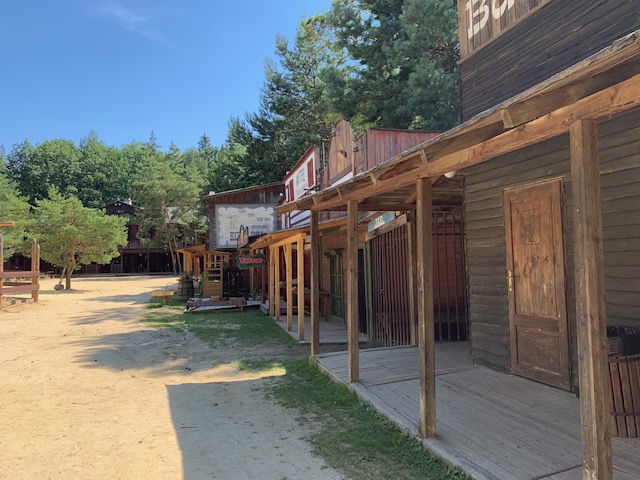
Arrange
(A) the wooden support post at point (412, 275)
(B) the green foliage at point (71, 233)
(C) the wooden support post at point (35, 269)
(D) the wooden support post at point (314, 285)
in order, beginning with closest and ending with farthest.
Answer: (D) the wooden support post at point (314, 285) < (A) the wooden support post at point (412, 275) < (C) the wooden support post at point (35, 269) < (B) the green foliage at point (71, 233)

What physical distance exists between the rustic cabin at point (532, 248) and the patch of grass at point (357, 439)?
0.45 ft

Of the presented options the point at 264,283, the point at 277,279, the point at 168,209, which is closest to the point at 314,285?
the point at 277,279

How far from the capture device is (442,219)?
804cm

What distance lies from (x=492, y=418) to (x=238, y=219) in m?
23.9

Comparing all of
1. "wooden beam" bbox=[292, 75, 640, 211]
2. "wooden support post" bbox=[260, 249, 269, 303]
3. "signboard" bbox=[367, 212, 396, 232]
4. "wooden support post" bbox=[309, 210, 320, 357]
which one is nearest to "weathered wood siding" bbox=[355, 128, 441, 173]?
"signboard" bbox=[367, 212, 396, 232]

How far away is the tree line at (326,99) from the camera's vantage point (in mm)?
16047

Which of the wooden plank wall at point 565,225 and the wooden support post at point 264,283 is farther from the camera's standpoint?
the wooden support post at point 264,283

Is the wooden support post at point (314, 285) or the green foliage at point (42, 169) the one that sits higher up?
the green foliage at point (42, 169)

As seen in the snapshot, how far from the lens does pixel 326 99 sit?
19.7 metres

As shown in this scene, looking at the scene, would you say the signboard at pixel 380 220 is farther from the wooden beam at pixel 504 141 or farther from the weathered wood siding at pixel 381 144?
the wooden beam at pixel 504 141

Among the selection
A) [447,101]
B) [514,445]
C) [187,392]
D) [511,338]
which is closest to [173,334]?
[187,392]

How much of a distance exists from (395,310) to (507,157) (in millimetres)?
3763

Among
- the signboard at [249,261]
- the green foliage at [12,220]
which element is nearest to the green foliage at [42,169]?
the green foliage at [12,220]

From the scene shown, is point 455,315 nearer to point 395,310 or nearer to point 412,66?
point 395,310
